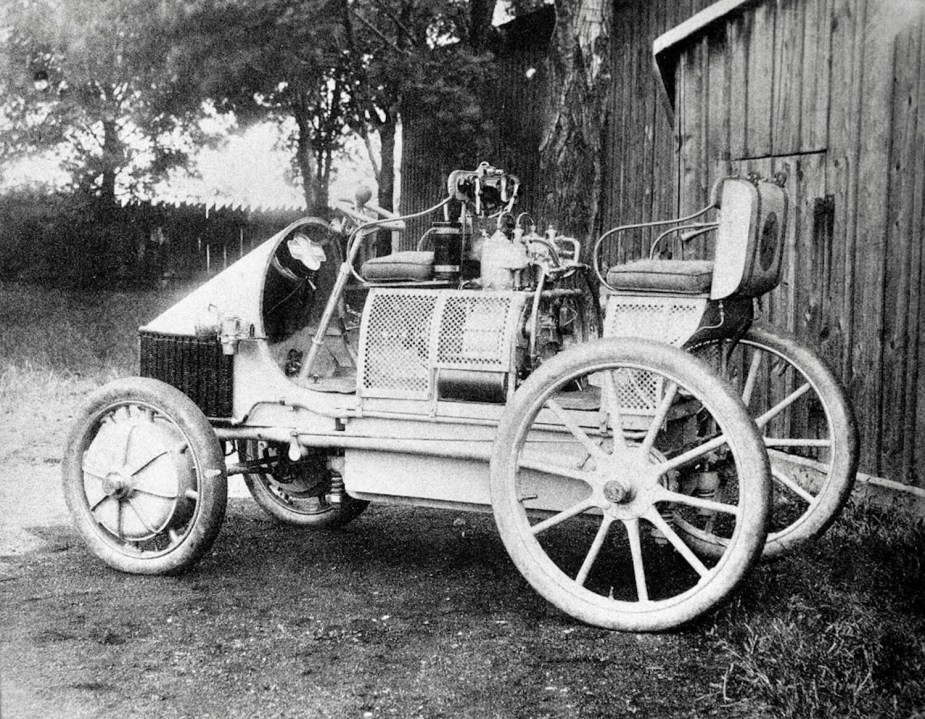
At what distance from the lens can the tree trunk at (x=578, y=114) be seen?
32.4 ft

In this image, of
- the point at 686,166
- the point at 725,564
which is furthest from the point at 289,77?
the point at 725,564

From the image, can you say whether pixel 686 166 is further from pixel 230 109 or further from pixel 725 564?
pixel 230 109

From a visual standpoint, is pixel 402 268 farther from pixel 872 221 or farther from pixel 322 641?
pixel 872 221

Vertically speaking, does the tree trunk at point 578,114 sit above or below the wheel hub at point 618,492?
above

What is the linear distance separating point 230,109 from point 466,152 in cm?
368

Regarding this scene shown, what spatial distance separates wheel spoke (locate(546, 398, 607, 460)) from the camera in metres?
4.01

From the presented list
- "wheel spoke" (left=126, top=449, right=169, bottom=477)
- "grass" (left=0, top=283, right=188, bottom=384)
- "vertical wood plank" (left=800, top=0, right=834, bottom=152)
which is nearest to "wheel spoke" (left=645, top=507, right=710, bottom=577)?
"wheel spoke" (left=126, top=449, right=169, bottom=477)

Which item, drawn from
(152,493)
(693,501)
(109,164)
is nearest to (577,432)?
(693,501)

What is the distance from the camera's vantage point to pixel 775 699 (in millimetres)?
3324

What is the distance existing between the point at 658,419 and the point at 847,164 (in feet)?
9.94

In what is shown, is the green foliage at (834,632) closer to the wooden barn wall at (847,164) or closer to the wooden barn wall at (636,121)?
the wooden barn wall at (847,164)

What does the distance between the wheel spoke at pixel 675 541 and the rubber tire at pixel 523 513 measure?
0.07 meters

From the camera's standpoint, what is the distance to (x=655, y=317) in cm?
419

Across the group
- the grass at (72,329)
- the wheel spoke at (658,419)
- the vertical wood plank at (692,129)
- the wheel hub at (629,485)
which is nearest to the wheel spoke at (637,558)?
the wheel hub at (629,485)
